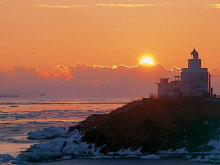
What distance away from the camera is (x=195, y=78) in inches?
3524

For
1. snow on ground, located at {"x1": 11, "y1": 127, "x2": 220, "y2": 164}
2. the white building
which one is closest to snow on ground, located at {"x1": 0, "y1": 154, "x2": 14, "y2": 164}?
snow on ground, located at {"x1": 11, "y1": 127, "x2": 220, "y2": 164}

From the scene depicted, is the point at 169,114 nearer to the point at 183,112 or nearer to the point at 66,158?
the point at 183,112

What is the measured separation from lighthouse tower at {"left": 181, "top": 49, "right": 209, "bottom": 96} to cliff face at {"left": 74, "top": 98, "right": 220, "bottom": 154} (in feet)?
25.9

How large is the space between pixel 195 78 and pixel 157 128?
17767 millimetres

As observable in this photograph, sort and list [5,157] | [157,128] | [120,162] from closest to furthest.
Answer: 1. [120,162]
2. [5,157]
3. [157,128]

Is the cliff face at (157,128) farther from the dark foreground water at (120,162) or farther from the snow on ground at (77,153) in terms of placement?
the dark foreground water at (120,162)

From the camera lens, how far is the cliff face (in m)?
71.9

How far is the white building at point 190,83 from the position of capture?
88500 millimetres

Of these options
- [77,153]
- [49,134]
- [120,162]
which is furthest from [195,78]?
A: [120,162]

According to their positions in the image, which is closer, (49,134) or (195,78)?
(195,78)

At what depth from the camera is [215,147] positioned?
7250cm

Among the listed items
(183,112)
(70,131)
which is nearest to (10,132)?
(70,131)

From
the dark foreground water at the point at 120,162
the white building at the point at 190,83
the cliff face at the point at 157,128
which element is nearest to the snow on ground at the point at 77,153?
the cliff face at the point at 157,128

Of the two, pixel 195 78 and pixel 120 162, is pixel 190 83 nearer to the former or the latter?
pixel 195 78
